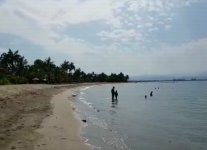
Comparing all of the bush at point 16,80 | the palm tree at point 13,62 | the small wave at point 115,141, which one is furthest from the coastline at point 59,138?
the palm tree at point 13,62

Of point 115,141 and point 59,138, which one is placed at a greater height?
point 59,138

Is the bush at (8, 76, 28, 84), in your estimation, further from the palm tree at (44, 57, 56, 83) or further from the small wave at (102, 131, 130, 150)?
the small wave at (102, 131, 130, 150)

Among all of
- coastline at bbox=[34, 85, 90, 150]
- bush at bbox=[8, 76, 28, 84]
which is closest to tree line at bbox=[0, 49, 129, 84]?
bush at bbox=[8, 76, 28, 84]

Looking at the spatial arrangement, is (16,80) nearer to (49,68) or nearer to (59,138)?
(49,68)

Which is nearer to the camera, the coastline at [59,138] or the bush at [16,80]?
the coastline at [59,138]

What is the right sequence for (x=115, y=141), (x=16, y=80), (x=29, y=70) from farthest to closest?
(x=29, y=70) → (x=16, y=80) → (x=115, y=141)

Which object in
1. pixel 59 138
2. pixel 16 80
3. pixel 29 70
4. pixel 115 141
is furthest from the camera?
pixel 29 70

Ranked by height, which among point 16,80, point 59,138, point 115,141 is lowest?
point 115,141

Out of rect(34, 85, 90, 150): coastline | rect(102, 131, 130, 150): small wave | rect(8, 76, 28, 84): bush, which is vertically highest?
rect(8, 76, 28, 84): bush

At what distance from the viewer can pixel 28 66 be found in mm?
130250

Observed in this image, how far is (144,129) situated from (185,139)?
3.95 m

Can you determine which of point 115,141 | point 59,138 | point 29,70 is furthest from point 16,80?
point 115,141

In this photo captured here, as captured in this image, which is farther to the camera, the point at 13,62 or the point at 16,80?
the point at 13,62

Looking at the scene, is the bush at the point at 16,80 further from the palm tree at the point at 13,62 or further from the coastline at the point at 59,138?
the coastline at the point at 59,138
